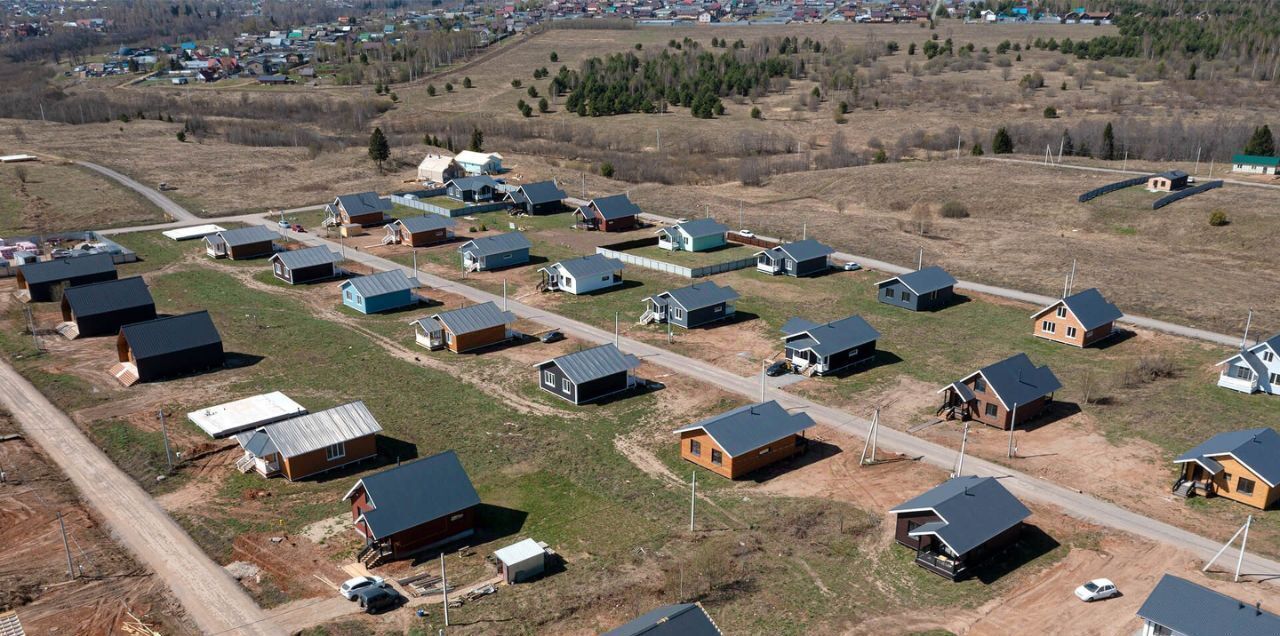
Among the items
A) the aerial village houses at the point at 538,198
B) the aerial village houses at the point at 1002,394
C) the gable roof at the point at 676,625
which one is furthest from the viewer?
the aerial village houses at the point at 538,198

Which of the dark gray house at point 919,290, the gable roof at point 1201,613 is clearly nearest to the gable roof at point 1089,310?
the dark gray house at point 919,290

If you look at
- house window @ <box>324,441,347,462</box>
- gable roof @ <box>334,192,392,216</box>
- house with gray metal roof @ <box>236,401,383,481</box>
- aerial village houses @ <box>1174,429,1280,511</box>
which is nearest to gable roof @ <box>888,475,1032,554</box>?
aerial village houses @ <box>1174,429,1280,511</box>

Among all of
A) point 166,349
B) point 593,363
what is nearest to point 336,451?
point 593,363

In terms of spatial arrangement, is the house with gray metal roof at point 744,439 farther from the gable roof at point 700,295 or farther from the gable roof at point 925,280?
the gable roof at point 925,280

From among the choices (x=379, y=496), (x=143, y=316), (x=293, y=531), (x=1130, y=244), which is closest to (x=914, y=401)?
(x=379, y=496)

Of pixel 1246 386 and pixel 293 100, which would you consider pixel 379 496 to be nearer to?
pixel 1246 386

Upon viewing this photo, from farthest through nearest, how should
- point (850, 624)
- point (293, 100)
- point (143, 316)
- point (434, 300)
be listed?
point (293, 100) < point (434, 300) < point (143, 316) < point (850, 624)

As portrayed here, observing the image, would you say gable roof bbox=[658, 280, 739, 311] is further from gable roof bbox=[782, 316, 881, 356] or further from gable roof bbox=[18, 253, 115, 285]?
gable roof bbox=[18, 253, 115, 285]
